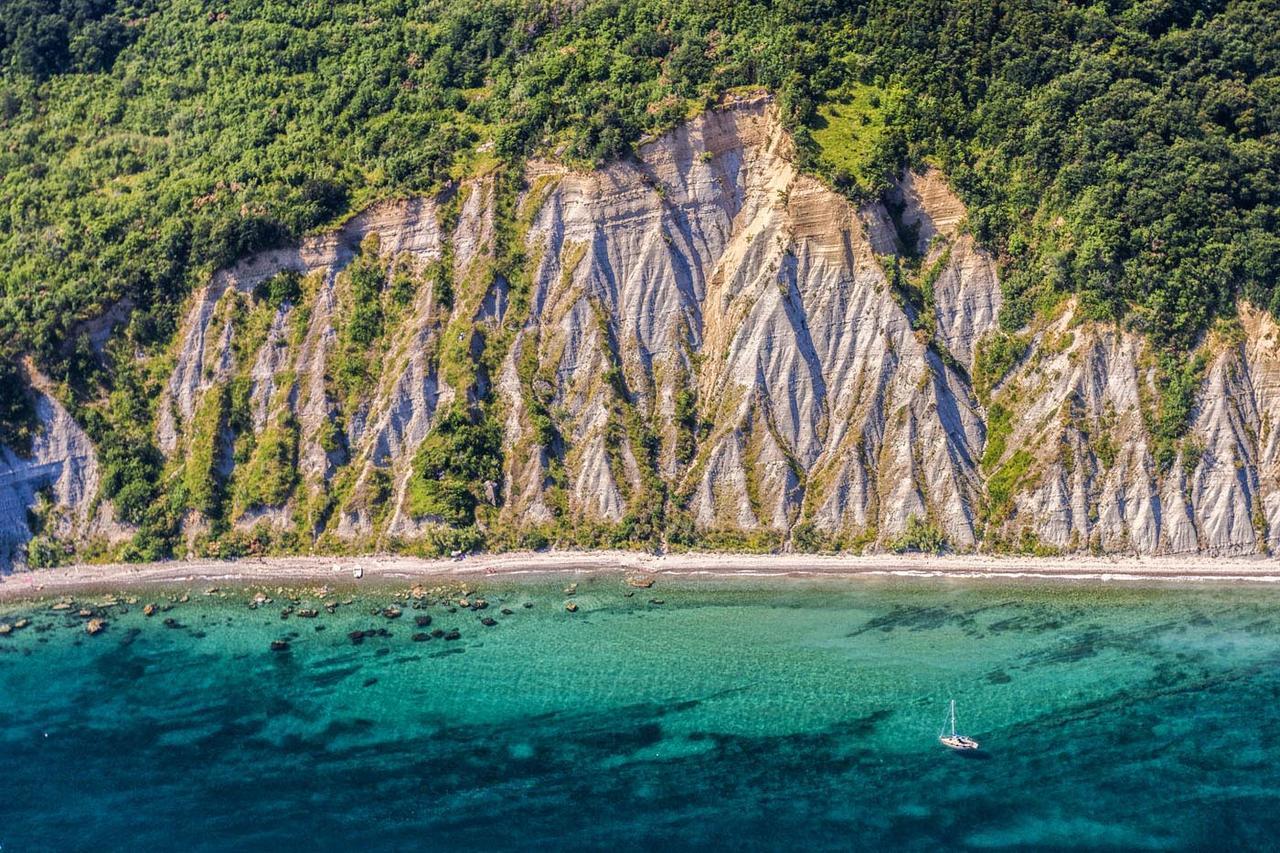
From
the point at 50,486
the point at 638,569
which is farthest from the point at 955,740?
the point at 50,486

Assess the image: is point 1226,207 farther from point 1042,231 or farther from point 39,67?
point 39,67

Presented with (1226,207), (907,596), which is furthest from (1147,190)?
(907,596)

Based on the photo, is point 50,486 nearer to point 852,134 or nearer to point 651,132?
point 651,132

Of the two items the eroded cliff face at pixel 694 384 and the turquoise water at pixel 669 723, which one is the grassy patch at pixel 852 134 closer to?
the eroded cliff face at pixel 694 384

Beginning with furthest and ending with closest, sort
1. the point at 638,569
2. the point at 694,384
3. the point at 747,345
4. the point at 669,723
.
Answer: the point at 694,384
the point at 747,345
the point at 638,569
the point at 669,723

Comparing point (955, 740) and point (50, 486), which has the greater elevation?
point (50, 486)

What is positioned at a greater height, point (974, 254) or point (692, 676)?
point (974, 254)
